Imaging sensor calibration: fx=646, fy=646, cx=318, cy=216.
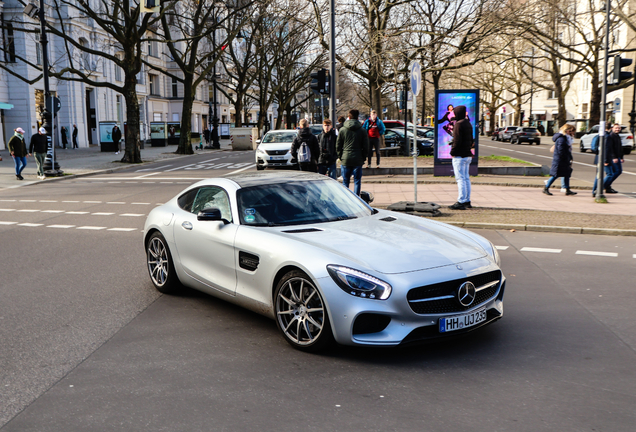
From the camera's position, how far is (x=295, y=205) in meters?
5.75

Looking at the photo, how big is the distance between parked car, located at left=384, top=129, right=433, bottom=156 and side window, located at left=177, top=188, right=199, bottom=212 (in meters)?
21.0

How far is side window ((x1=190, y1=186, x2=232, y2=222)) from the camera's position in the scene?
5.82 metres

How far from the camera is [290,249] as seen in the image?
4.85 metres

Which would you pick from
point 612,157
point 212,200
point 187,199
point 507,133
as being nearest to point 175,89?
point 507,133

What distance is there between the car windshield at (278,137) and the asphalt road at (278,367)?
16.7 meters

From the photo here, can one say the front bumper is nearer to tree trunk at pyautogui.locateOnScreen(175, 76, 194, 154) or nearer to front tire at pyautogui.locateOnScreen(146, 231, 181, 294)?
front tire at pyautogui.locateOnScreen(146, 231, 181, 294)

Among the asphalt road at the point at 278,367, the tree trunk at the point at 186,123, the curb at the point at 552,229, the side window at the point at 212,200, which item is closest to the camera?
the asphalt road at the point at 278,367

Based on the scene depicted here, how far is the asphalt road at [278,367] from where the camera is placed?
3.62 meters

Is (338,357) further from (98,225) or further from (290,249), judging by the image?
(98,225)

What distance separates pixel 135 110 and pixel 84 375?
88.4 ft

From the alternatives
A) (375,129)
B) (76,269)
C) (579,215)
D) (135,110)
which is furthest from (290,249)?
(135,110)

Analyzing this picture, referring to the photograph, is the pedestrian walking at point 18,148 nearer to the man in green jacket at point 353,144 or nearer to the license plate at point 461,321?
the man in green jacket at point 353,144

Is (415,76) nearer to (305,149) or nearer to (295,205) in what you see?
(305,149)

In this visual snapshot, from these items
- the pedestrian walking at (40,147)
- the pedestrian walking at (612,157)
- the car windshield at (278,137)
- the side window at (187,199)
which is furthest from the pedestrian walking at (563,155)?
the pedestrian walking at (40,147)
